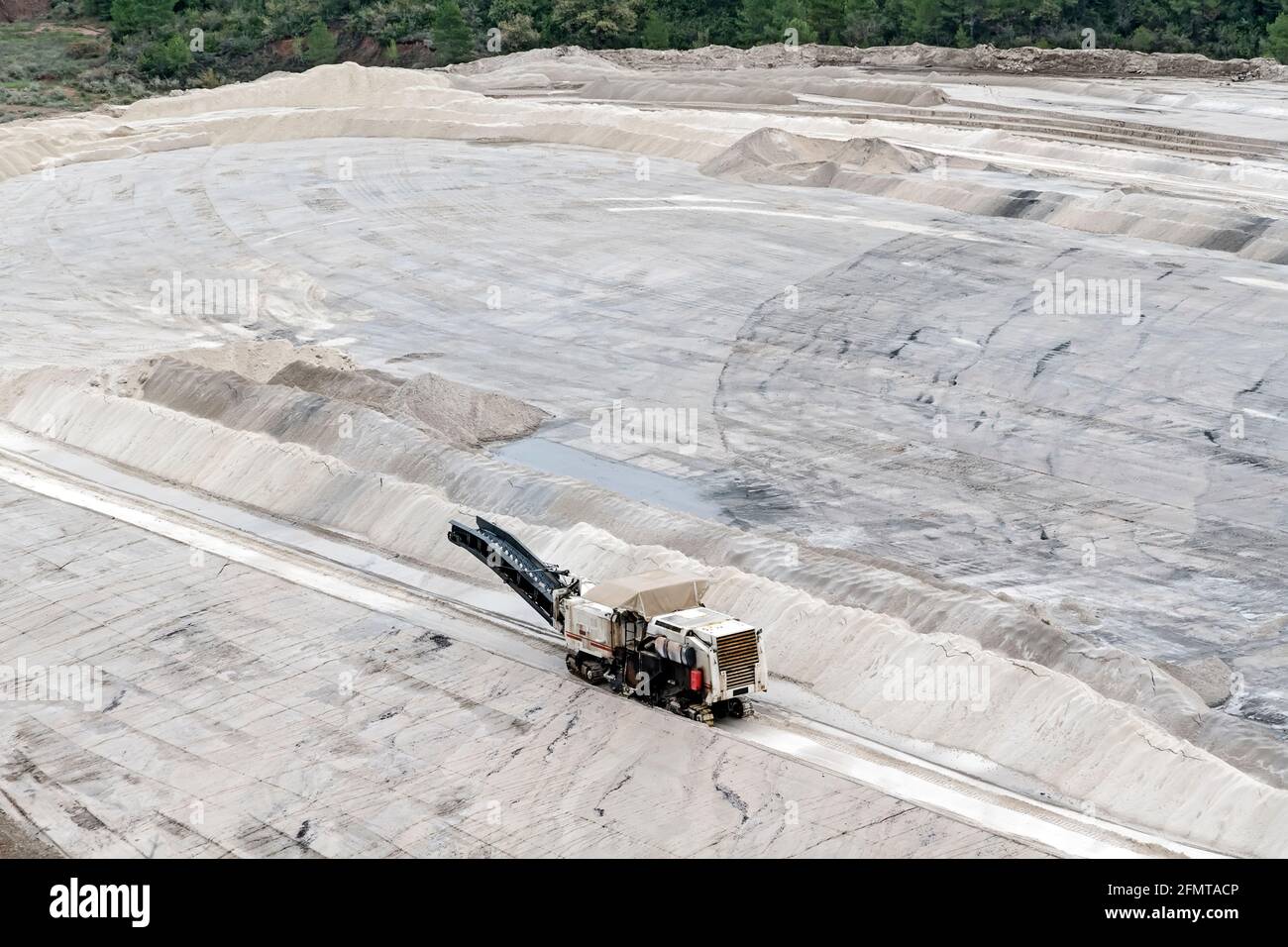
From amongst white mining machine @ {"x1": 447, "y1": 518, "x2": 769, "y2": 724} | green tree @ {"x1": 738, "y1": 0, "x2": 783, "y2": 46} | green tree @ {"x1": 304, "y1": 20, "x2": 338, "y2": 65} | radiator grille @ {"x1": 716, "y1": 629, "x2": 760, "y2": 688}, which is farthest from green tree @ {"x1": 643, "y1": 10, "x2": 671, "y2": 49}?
radiator grille @ {"x1": 716, "y1": 629, "x2": 760, "y2": 688}

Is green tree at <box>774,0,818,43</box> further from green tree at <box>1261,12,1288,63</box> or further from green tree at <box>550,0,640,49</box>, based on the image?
green tree at <box>1261,12,1288,63</box>

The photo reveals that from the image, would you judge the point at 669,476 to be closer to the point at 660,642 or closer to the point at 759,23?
the point at 660,642

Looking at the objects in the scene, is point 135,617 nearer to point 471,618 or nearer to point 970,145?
point 471,618

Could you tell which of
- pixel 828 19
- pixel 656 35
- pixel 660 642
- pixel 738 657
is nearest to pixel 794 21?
pixel 828 19

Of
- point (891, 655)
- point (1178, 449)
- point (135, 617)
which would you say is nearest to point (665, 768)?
point (891, 655)

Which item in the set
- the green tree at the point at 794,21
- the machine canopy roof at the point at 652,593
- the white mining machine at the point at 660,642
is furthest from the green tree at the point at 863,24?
the machine canopy roof at the point at 652,593

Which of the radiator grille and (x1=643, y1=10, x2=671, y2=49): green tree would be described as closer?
the radiator grille
